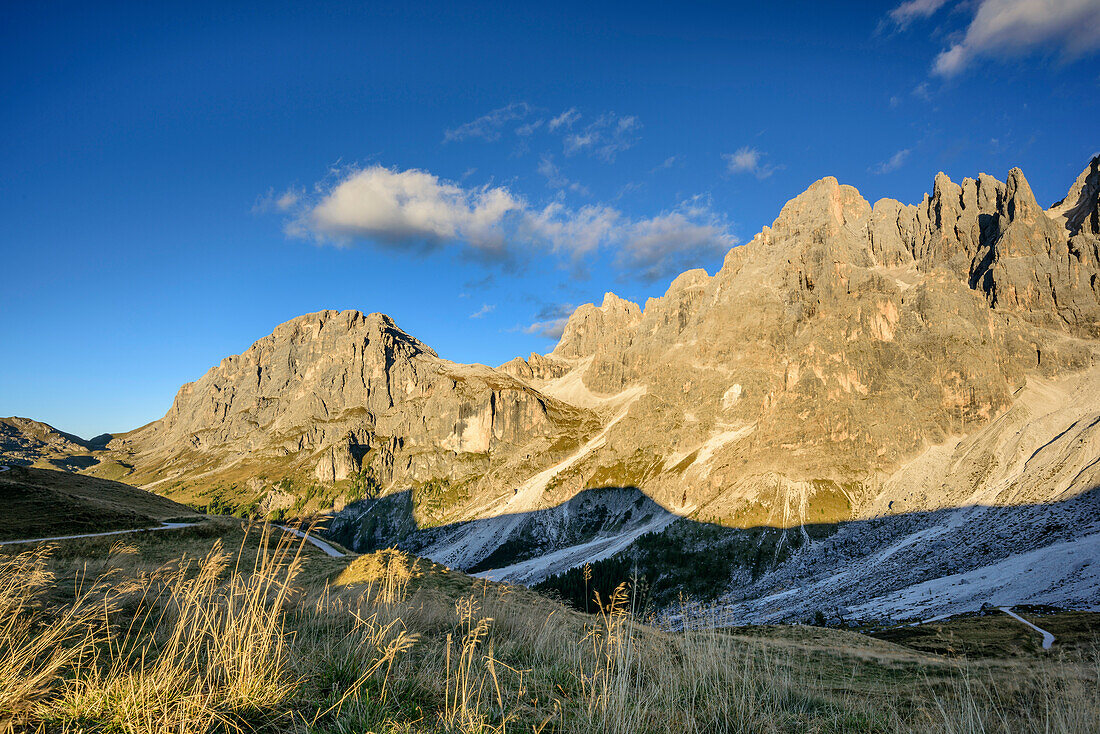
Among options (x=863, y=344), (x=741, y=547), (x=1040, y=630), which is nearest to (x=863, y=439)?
(x=863, y=344)

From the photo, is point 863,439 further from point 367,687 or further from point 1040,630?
point 367,687

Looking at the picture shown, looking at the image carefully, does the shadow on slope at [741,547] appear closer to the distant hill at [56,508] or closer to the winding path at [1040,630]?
the winding path at [1040,630]

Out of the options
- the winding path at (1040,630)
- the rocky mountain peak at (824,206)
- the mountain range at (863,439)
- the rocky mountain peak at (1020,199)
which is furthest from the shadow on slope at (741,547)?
the rocky mountain peak at (824,206)

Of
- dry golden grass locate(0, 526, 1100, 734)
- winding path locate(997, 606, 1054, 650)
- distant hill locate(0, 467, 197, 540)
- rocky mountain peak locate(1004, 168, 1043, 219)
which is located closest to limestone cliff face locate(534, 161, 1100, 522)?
rocky mountain peak locate(1004, 168, 1043, 219)

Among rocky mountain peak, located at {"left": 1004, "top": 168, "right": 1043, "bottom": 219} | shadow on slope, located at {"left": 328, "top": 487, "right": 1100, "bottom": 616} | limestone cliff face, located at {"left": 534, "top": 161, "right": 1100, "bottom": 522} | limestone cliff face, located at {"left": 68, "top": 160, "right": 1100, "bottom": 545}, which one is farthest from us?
rocky mountain peak, located at {"left": 1004, "top": 168, "right": 1043, "bottom": 219}

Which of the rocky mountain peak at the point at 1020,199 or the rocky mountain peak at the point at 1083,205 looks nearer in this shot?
the rocky mountain peak at the point at 1083,205

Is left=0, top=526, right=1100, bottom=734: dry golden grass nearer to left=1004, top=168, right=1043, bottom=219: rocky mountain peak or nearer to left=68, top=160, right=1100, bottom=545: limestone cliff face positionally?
left=68, top=160, right=1100, bottom=545: limestone cliff face

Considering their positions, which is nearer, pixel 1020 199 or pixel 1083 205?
pixel 1020 199

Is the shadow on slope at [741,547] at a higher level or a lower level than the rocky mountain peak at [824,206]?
lower

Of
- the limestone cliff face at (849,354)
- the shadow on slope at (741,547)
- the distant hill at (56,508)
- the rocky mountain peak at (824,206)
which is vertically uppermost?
the rocky mountain peak at (824,206)

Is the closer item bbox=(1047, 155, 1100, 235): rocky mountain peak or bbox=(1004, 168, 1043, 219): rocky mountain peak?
bbox=(1047, 155, 1100, 235): rocky mountain peak

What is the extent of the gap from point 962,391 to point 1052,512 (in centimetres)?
6595

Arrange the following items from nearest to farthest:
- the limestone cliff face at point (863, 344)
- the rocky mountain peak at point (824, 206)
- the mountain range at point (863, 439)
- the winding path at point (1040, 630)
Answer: the winding path at point (1040, 630)
the mountain range at point (863, 439)
the limestone cliff face at point (863, 344)
the rocky mountain peak at point (824, 206)

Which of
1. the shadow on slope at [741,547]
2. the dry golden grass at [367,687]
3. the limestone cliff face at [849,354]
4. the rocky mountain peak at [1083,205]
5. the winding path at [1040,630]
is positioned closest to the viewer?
the dry golden grass at [367,687]
